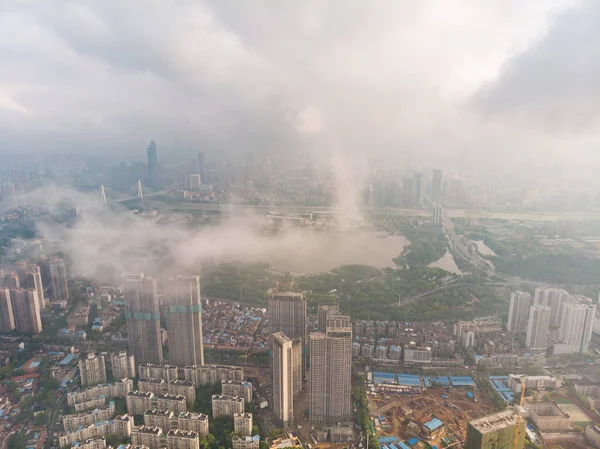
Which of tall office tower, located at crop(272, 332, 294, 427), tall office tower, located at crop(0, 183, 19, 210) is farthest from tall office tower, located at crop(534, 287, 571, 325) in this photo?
tall office tower, located at crop(0, 183, 19, 210)

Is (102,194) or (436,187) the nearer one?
(102,194)

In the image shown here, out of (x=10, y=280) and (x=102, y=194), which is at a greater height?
(x=102, y=194)

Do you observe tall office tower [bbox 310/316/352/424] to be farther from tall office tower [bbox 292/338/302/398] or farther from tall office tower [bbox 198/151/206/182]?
tall office tower [bbox 198/151/206/182]

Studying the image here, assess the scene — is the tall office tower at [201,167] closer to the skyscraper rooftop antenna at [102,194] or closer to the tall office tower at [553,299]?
the skyscraper rooftop antenna at [102,194]

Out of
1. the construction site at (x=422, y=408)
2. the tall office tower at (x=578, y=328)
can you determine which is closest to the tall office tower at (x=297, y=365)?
the construction site at (x=422, y=408)

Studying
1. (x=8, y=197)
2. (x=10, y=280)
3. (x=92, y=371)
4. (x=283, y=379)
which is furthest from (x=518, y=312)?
(x=8, y=197)

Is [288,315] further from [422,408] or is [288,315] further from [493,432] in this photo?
[493,432]
